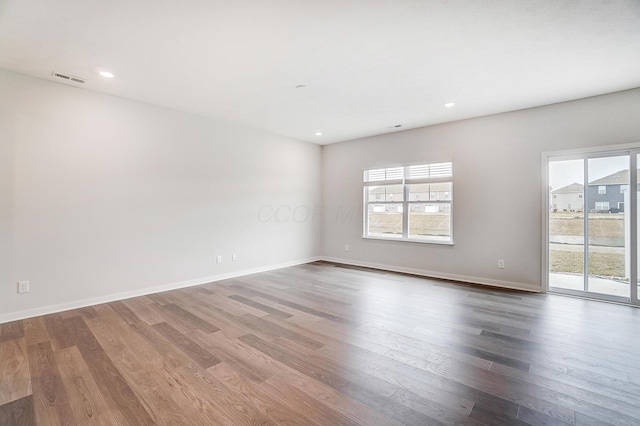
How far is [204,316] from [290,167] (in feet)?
12.2

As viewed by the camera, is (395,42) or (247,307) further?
(247,307)

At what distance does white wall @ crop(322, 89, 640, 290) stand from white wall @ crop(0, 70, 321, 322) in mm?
2901

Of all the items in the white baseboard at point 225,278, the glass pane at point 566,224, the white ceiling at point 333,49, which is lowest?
A: the white baseboard at point 225,278

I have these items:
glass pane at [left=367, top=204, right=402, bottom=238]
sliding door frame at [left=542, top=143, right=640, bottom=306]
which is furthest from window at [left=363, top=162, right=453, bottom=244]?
sliding door frame at [left=542, top=143, right=640, bottom=306]

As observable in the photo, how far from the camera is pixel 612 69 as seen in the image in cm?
313

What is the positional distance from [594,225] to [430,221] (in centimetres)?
224

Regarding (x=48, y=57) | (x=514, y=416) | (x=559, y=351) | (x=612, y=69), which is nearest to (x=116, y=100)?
(x=48, y=57)

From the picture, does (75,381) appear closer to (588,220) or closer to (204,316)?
(204,316)

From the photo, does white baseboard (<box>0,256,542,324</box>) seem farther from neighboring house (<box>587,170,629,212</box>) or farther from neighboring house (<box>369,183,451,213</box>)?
neighboring house (<box>587,170,629,212</box>)

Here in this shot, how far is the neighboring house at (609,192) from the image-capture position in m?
3.79

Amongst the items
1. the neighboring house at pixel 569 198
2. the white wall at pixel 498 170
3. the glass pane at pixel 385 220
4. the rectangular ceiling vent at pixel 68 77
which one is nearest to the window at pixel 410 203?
the glass pane at pixel 385 220

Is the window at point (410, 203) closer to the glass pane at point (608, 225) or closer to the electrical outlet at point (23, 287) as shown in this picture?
the glass pane at point (608, 225)

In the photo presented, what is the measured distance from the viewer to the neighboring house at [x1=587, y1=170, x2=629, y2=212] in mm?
3795

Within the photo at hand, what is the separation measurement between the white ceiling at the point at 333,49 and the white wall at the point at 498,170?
0.35 m
